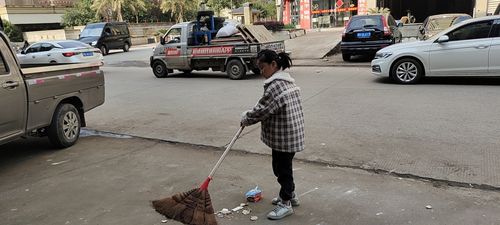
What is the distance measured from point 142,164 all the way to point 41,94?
164 cm

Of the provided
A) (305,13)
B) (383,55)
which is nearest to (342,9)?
(305,13)

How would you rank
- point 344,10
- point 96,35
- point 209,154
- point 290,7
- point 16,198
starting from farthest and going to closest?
point 290,7, point 344,10, point 96,35, point 209,154, point 16,198

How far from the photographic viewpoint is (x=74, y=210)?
421cm

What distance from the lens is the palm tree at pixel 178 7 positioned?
147 ft

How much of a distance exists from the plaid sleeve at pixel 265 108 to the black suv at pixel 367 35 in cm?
1205

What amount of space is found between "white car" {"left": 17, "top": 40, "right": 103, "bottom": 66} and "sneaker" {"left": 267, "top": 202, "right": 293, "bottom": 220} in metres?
13.5

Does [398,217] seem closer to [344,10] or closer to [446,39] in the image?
[446,39]

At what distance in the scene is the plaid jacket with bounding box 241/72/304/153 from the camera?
12.1ft

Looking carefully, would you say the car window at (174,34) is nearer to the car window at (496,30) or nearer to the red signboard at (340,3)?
the car window at (496,30)

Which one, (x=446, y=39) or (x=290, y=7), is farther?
(x=290, y=7)

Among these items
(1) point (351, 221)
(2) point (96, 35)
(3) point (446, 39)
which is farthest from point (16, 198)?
(2) point (96, 35)

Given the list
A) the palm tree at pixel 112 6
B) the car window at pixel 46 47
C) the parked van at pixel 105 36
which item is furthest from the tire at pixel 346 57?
the palm tree at pixel 112 6

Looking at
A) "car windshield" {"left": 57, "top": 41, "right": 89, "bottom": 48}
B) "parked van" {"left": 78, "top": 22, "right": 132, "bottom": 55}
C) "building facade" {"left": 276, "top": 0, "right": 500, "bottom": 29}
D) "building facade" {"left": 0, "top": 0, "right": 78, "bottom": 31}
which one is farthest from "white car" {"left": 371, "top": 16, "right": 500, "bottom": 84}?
"building facade" {"left": 0, "top": 0, "right": 78, "bottom": 31}

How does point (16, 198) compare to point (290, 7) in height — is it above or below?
below
